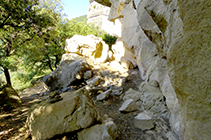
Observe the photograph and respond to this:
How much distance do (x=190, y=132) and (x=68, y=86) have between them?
808 cm

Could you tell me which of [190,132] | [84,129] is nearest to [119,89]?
[84,129]

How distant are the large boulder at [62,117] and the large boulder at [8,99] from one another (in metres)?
3.19

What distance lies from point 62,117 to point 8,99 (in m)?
5.03

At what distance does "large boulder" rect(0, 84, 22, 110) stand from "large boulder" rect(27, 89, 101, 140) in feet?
10.5

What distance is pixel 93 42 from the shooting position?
Result: 1261 centimetres

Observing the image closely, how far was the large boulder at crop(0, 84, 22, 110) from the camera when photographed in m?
5.66

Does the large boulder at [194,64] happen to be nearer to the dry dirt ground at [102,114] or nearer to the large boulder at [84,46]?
the dry dirt ground at [102,114]

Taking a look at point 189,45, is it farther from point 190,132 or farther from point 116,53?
point 116,53

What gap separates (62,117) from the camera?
3209 millimetres

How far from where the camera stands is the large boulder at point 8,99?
5655 millimetres

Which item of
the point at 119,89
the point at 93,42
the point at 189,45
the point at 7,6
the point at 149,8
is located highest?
the point at 7,6

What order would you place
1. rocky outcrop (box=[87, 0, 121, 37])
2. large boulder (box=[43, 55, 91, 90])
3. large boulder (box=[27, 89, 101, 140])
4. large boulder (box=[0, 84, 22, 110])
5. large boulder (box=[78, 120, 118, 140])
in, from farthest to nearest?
rocky outcrop (box=[87, 0, 121, 37]) < large boulder (box=[43, 55, 91, 90]) < large boulder (box=[0, 84, 22, 110]) < large boulder (box=[27, 89, 101, 140]) < large boulder (box=[78, 120, 118, 140])

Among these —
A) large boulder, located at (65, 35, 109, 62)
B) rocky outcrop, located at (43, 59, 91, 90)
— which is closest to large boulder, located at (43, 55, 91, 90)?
rocky outcrop, located at (43, 59, 91, 90)

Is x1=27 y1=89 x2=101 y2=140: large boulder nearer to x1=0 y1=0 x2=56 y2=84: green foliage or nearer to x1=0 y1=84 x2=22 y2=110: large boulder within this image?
x1=0 y1=84 x2=22 y2=110: large boulder
